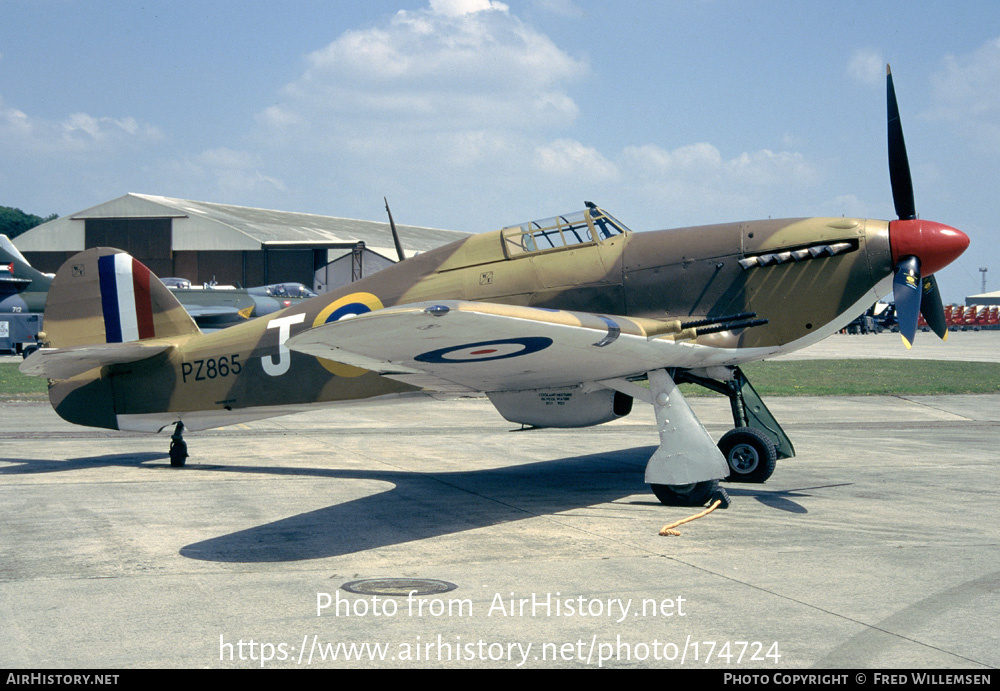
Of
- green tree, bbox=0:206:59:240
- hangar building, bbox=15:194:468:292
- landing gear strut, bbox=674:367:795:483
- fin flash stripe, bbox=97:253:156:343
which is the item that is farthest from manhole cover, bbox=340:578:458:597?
green tree, bbox=0:206:59:240

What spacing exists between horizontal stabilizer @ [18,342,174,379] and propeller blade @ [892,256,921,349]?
27.2 ft

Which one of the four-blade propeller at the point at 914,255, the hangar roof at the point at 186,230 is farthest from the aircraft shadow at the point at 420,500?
the hangar roof at the point at 186,230

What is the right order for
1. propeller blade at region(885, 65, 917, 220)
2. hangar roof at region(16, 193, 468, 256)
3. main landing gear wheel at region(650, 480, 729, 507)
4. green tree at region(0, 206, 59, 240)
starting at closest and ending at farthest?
main landing gear wheel at region(650, 480, 729, 507) → propeller blade at region(885, 65, 917, 220) → hangar roof at region(16, 193, 468, 256) → green tree at region(0, 206, 59, 240)

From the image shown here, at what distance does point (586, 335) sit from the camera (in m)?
6.97

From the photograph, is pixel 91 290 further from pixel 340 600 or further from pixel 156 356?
pixel 340 600

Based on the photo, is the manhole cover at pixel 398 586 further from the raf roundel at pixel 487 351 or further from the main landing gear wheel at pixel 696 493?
the main landing gear wheel at pixel 696 493

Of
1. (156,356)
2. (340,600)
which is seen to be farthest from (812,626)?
(156,356)

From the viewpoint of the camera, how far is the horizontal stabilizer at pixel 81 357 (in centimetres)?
950

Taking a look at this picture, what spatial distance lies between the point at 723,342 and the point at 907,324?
66.7 inches

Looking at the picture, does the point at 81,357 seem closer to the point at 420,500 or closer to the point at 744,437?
the point at 420,500

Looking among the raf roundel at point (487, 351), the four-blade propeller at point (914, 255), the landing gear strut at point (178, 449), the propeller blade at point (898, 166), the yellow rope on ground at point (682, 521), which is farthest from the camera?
the landing gear strut at point (178, 449)

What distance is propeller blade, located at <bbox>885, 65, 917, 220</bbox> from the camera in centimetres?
891

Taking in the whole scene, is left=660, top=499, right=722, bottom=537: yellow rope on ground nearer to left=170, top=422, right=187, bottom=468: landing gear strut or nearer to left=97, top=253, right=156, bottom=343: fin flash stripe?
left=170, top=422, right=187, bottom=468: landing gear strut

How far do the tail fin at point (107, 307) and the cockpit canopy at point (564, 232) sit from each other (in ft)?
15.1
